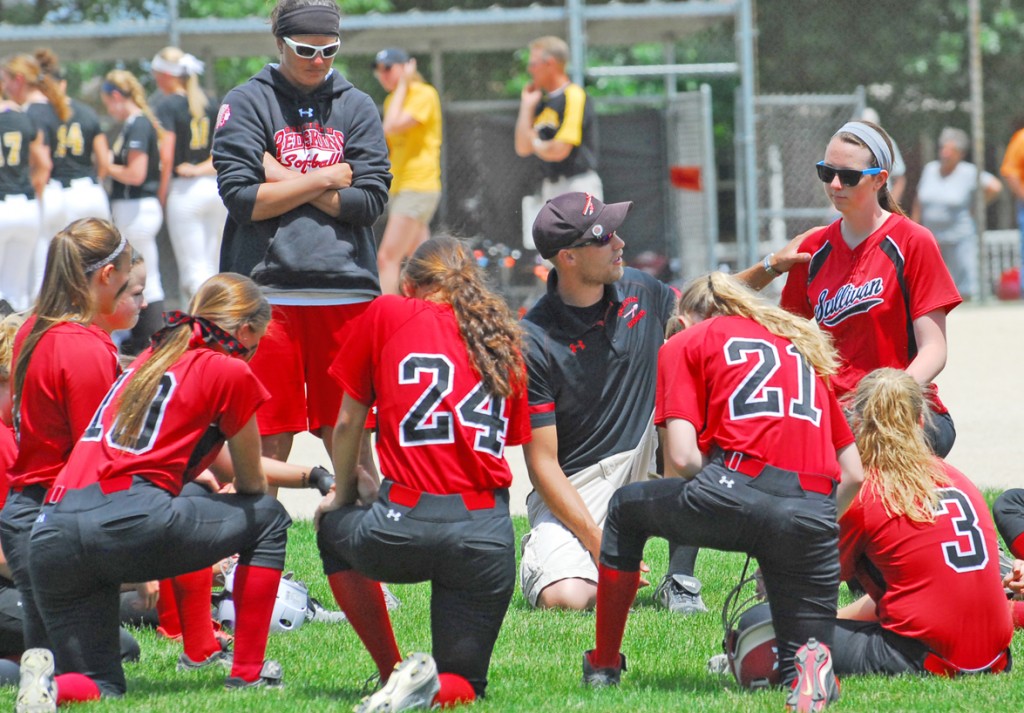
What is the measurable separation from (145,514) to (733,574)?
297 cm

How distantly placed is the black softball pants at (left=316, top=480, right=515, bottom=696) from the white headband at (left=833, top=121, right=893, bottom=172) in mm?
2193

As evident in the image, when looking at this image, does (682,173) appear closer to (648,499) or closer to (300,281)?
(300,281)

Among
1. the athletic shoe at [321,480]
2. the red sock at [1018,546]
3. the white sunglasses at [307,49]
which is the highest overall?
the white sunglasses at [307,49]

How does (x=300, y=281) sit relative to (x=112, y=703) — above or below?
above

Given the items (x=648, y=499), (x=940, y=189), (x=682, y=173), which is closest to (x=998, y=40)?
(x=940, y=189)

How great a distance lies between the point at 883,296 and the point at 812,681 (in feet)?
6.53

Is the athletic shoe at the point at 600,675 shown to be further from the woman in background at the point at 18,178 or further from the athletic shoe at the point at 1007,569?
the woman in background at the point at 18,178

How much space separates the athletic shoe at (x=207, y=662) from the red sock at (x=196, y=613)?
1 cm

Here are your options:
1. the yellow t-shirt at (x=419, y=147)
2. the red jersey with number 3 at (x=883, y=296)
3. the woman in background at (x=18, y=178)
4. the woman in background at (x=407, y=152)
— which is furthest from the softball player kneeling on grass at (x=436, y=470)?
the yellow t-shirt at (x=419, y=147)

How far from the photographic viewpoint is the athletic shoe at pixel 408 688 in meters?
3.81

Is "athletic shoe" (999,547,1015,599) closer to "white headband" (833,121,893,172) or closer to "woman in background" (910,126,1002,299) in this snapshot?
"white headband" (833,121,893,172)

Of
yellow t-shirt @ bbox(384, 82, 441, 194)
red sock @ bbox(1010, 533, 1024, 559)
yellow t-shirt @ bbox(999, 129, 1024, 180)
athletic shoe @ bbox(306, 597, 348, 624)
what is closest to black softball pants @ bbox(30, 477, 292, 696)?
athletic shoe @ bbox(306, 597, 348, 624)

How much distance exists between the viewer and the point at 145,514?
4.00 m

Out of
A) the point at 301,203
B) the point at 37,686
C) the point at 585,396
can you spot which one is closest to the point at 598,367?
the point at 585,396
